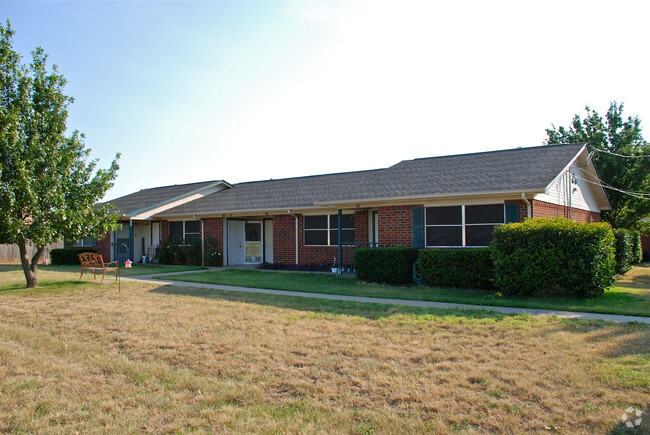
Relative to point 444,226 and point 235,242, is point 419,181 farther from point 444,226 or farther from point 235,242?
point 235,242

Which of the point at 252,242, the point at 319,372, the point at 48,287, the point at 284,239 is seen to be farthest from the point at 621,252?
the point at 48,287

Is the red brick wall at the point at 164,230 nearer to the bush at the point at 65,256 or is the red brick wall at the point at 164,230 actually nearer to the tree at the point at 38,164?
the bush at the point at 65,256

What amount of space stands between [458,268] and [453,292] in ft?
2.90

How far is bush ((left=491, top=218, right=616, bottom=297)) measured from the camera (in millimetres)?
10105

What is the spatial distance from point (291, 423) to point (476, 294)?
327 inches

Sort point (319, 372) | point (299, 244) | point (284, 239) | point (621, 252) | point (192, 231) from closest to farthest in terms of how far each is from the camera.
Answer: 1. point (319, 372)
2. point (621, 252)
3. point (299, 244)
4. point (284, 239)
5. point (192, 231)

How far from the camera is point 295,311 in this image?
29.2 feet

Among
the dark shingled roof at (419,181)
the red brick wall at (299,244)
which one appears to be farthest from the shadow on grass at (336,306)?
the red brick wall at (299,244)

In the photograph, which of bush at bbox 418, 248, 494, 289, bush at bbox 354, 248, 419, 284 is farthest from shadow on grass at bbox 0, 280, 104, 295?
bush at bbox 418, 248, 494, 289

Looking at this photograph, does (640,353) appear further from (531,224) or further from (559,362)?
(531,224)

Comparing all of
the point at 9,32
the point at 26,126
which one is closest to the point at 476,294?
the point at 26,126

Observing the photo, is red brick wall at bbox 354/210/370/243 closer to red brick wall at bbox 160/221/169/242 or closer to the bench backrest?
the bench backrest

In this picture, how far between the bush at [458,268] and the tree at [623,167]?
13563 mm

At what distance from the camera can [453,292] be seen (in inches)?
457
